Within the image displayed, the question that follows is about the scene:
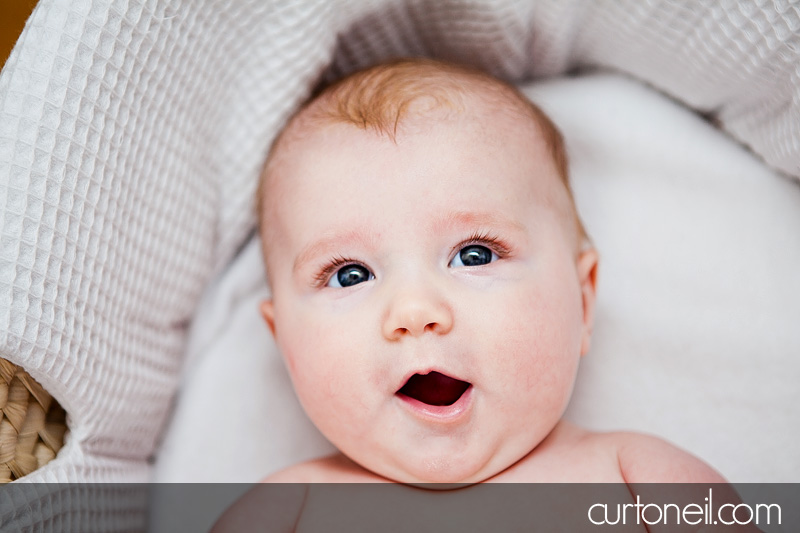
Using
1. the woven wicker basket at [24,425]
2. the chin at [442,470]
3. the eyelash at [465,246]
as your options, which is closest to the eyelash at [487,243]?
the eyelash at [465,246]

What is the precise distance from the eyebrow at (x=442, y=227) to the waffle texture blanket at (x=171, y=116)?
323mm

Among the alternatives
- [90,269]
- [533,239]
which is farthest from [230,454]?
[533,239]

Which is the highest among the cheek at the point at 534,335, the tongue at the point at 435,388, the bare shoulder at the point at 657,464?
the cheek at the point at 534,335

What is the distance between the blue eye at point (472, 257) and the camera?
3.26 feet

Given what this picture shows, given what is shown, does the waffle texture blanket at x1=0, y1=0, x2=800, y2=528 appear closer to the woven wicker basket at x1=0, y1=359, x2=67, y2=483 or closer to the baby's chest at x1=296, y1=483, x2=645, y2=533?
the woven wicker basket at x1=0, y1=359, x2=67, y2=483

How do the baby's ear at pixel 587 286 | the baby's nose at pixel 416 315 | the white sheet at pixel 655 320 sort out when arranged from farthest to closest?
the white sheet at pixel 655 320
the baby's ear at pixel 587 286
the baby's nose at pixel 416 315

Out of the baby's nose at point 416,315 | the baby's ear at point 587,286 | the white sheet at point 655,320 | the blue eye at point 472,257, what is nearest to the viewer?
the baby's nose at point 416,315

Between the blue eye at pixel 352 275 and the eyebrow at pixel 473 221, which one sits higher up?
Result: the eyebrow at pixel 473 221

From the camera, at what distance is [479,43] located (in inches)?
52.9

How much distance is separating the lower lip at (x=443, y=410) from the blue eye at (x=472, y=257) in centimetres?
17

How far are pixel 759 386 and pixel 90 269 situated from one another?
110 centimetres

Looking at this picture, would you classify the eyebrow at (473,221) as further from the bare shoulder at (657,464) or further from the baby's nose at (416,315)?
the bare shoulder at (657,464)

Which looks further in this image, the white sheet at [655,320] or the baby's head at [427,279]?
the white sheet at [655,320]

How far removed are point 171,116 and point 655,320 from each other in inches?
35.8
